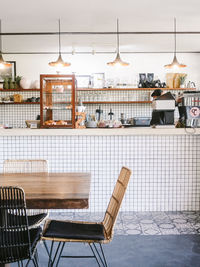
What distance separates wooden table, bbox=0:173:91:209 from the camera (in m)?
1.98

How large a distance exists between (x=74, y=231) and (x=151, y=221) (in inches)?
67.3

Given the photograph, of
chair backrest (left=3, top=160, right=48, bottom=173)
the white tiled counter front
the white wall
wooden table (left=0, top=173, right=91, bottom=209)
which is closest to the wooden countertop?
the white tiled counter front

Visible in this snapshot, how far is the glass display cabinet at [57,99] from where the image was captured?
14.2 ft

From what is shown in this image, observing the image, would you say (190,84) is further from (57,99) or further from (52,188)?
(52,188)

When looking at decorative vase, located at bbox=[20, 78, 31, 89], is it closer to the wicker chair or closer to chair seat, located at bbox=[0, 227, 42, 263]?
the wicker chair

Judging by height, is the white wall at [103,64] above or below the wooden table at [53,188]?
above

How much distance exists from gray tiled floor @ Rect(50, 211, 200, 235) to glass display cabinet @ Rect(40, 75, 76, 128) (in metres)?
1.29

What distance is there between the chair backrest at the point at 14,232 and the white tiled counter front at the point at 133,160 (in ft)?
6.65

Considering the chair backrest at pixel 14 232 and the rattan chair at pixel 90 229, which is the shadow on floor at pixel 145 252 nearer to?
the rattan chair at pixel 90 229

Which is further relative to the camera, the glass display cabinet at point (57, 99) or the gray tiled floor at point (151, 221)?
the glass display cabinet at point (57, 99)

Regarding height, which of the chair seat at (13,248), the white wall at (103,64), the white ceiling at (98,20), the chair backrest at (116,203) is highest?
the white ceiling at (98,20)

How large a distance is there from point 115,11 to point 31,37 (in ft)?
7.26

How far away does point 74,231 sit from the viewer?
221 centimetres

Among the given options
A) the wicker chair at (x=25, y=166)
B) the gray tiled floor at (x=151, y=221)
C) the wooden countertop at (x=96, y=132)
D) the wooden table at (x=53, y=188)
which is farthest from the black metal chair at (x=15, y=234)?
the wooden countertop at (x=96, y=132)
